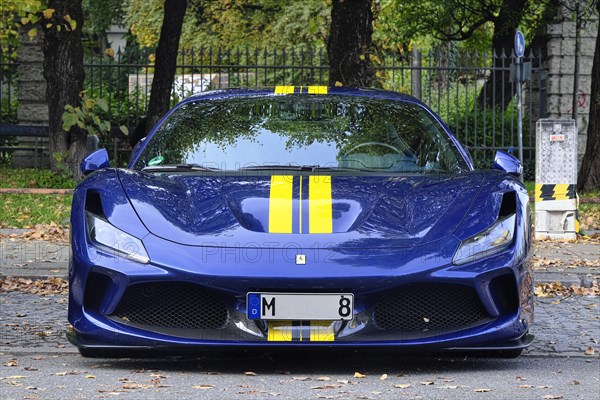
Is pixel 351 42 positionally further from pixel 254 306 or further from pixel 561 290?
pixel 254 306

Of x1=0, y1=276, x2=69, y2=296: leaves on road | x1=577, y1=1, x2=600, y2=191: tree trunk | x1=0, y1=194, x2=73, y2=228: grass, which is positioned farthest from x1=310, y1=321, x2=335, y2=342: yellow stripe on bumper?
x1=577, y1=1, x2=600, y2=191: tree trunk

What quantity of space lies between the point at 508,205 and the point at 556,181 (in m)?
7.83

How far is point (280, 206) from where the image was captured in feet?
18.9

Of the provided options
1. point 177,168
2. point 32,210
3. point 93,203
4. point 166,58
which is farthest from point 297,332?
point 166,58

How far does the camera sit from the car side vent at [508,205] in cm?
593

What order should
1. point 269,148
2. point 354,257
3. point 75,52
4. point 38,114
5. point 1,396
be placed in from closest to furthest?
point 1,396 → point 354,257 → point 269,148 → point 75,52 → point 38,114

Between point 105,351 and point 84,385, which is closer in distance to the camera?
point 84,385

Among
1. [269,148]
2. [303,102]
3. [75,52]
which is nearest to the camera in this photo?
[269,148]

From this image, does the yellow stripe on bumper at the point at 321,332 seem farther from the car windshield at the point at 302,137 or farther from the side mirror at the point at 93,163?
the side mirror at the point at 93,163

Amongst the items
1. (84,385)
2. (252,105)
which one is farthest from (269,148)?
(84,385)

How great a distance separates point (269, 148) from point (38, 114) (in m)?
19.5

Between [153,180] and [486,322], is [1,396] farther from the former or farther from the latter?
[486,322]

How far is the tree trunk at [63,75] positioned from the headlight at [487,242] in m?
12.8

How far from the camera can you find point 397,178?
6.28 metres
